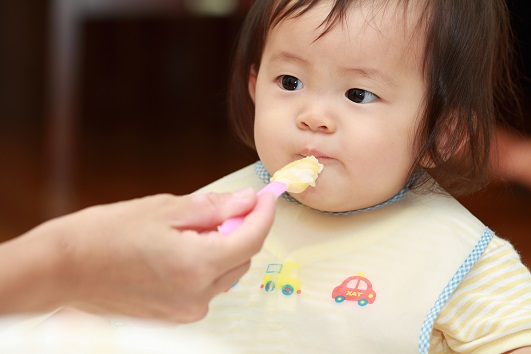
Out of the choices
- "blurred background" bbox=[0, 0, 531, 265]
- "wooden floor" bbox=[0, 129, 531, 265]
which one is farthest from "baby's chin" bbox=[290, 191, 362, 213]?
"blurred background" bbox=[0, 0, 531, 265]

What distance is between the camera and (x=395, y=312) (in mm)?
973

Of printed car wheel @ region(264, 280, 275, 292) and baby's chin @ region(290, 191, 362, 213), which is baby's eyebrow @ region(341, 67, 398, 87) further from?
printed car wheel @ region(264, 280, 275, 292)

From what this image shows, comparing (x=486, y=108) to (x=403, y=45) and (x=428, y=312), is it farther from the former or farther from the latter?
(x=428, y=312)

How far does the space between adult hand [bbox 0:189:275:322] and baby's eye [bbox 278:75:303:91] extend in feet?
0.90

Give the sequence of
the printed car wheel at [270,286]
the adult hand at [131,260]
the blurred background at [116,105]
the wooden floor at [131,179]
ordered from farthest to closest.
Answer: the blurred background at [116,105] → the wooden floor at [131,179] → the printed car wheel at [270,286] → the adult hand at [131,260]

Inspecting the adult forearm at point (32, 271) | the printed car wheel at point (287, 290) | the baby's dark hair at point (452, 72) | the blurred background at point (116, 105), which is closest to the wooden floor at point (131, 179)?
the blurred background at point (116, 105)

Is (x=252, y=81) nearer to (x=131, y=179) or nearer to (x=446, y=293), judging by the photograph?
(x=446, y=293)

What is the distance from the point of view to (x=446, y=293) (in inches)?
38.0

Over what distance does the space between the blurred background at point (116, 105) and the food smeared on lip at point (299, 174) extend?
3.41 ft

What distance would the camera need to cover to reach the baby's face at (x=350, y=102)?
0.95 m

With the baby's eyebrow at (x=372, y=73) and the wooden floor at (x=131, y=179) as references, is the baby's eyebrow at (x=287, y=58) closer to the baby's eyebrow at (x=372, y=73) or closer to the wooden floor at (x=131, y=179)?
the baby's eyebrow at (x=372, y=73)

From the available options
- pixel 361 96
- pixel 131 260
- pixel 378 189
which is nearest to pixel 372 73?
pixel 361 96

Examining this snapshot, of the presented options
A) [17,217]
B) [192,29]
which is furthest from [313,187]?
[192,29]

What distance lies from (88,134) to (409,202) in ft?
9.20
